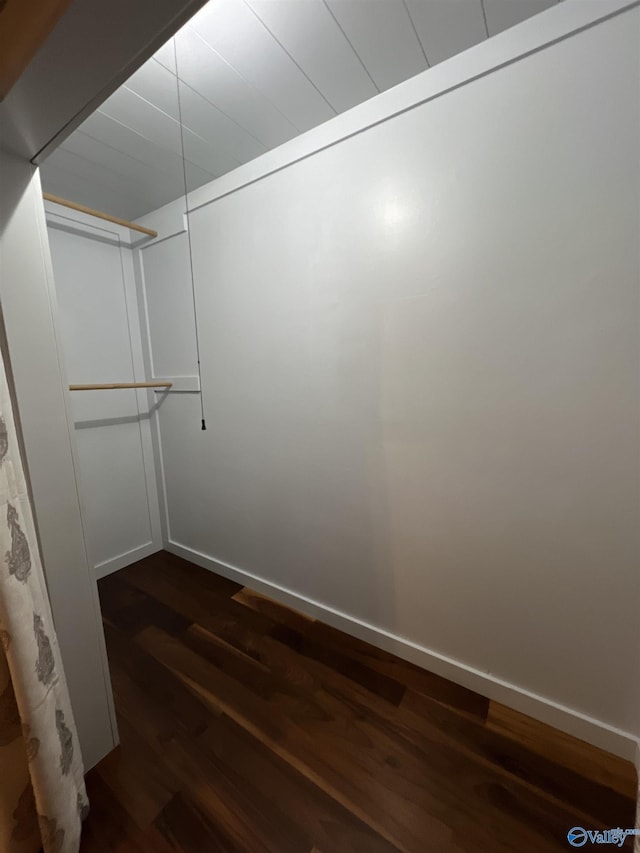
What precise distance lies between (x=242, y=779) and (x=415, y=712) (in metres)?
0.69

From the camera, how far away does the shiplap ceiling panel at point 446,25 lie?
1040 millimetres

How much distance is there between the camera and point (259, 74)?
1.26 m

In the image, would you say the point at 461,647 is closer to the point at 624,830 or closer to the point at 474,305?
the point at 624,830

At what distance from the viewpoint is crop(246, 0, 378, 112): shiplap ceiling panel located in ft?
3.42

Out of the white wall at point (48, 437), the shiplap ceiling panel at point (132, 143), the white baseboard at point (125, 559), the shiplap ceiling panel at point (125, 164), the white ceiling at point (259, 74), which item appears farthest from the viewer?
the white baseboard at point (125, 559)

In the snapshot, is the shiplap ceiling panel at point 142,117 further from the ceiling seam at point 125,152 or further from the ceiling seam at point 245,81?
the ceiling seam at point 245,81

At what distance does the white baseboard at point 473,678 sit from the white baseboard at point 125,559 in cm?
94

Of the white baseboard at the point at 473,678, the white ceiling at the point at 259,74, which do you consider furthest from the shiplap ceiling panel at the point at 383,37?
the white baseboard at the point at 473,678

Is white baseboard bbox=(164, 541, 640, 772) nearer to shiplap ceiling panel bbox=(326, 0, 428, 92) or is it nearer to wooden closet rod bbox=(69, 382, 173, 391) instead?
wooden closet rod bbox=(69, 382, 173, 391)

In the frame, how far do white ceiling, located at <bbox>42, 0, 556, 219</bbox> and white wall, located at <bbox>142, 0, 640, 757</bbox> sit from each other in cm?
8

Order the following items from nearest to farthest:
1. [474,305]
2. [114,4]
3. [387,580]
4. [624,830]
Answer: [114,4]
[624,830]
[474,305]
[387,580]

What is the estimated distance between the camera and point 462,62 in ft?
3.88

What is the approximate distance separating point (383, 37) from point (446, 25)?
0.66ft

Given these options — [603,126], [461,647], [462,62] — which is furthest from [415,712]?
[462,62]
